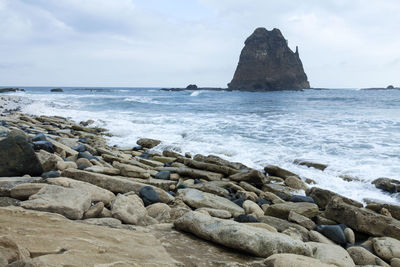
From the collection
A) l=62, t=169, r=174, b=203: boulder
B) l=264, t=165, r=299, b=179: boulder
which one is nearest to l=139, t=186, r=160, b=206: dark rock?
l=62, t=169, r=174, b=203: boulder

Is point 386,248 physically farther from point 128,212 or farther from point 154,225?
point 128,212

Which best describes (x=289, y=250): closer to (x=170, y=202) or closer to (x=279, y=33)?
(x=170, y=202)

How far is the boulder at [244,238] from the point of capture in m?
2.44

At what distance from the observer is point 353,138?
37.4 ft

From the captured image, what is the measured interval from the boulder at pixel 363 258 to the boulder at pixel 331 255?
0.36 metres

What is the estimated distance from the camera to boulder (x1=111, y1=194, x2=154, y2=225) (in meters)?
2.96

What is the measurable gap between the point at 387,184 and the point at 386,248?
337 centimetres

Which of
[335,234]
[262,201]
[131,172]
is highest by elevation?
[131,172]

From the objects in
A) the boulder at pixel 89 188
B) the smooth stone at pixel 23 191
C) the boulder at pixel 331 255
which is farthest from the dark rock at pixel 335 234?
the smooth stone at pixel 23 191

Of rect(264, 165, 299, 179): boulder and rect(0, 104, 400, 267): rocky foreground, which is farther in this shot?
rect(264, 165, 299, 179): boulder

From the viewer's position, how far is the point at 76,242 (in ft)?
6.45

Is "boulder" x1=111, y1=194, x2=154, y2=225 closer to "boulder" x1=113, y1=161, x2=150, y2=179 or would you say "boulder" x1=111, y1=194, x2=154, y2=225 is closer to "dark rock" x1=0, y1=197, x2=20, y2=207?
"dark rock" x1=0, y1=197, x2=20, y2=207

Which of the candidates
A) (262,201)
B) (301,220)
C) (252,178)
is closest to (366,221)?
(301,220)

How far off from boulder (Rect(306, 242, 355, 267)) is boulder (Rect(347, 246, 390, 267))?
36cm
